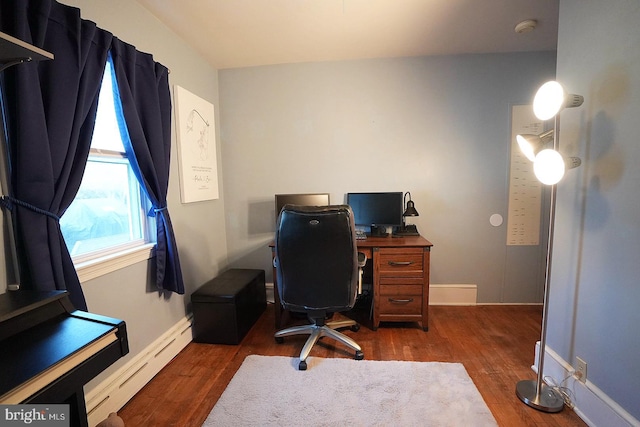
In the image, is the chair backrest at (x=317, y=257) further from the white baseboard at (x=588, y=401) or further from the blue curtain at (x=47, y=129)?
the white baseboard at (x=588, y=401)

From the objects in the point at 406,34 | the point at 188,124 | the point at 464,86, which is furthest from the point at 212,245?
the point at 464,86

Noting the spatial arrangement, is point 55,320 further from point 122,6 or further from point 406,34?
point 406,34

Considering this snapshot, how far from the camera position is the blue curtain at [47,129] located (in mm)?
1094

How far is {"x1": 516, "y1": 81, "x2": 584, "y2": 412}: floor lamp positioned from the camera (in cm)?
126

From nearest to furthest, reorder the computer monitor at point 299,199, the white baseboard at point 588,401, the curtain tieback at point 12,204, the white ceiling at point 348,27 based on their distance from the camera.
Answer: the curtain tieback at point 12,204 → the white baseboard at point 588,401 → the white ceiling at point 348,27 → the computer monitor at point 299,199

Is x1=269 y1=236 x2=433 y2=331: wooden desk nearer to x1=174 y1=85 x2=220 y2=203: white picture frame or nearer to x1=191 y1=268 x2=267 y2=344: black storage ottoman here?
x1=191 y1=268 x2=267 y2=344: black storage ottoman

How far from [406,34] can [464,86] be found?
82 cm

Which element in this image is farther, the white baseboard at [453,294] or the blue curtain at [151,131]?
the white baseboard at [453,294]

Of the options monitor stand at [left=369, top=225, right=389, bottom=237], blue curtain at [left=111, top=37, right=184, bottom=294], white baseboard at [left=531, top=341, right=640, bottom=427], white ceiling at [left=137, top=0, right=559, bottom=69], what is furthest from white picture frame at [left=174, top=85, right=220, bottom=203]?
white baseboard at [left=531, top=341, right=640, bottom=427]

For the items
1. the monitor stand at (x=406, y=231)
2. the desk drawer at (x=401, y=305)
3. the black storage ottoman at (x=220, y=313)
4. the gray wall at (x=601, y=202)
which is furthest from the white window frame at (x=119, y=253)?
the gray wall at (x=601, y=202)

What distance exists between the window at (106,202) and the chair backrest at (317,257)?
0.97 meters

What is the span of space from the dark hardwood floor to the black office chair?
0.39 m

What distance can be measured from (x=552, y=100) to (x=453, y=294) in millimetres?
2037

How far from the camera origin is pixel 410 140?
8.79 feet
